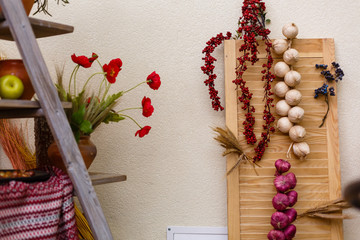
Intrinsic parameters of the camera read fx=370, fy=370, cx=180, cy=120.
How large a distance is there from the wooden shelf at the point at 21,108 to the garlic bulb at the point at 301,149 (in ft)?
3.16

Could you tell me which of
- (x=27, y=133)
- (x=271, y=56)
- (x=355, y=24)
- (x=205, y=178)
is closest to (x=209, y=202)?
(x=205, y=178)

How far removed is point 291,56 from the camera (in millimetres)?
1588

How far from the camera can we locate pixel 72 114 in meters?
1.34

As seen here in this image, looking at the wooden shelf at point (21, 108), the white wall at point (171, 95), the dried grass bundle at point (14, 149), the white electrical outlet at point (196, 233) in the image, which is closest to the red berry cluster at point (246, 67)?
the white wall at point (171, 95)

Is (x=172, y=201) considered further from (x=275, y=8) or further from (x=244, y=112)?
(x=275, y=8)

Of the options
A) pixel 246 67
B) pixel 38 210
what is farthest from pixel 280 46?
pixel 38 210

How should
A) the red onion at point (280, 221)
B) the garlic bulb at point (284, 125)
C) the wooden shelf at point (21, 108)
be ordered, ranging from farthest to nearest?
the garlic bulb at point (284, 125), the red onion at point (280, 221), the wooden shelf at point (21, 108)

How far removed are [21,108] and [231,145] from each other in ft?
2.85

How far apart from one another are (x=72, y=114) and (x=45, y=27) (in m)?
0.32

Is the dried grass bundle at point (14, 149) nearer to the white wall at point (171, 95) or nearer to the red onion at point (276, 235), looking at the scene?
the white wall at point (171, 95)

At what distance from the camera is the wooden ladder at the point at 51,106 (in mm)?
1121

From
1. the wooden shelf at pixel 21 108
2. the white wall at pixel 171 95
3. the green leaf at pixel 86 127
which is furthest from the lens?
the white wall at pixel 171 95

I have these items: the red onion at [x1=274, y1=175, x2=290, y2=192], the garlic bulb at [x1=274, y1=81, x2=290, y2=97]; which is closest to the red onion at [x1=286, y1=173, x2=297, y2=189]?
the red onion at [x1=274, y1=175, x2=290, y2=192]

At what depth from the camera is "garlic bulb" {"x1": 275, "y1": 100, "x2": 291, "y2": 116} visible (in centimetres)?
161
